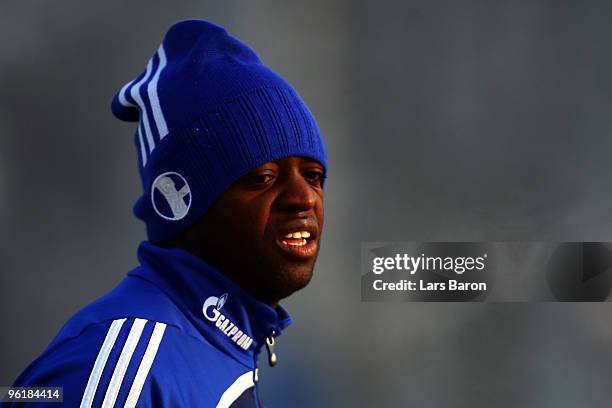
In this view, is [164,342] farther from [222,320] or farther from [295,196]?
[295,196]

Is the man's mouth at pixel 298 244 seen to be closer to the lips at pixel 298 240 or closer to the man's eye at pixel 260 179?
the lips at pixel 298 240

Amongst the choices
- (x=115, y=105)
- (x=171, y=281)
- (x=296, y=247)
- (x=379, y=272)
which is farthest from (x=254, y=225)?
(x=379, y=272)

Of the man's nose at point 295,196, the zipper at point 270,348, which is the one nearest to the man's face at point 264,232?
the man's nose at point 295,196

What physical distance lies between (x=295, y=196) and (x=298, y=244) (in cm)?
11

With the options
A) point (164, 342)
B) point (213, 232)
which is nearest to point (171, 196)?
point (213, 232)

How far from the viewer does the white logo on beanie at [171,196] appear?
209cm

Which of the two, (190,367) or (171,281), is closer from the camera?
(190,367)

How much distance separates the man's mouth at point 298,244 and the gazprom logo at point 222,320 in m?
0.18

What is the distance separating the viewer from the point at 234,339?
2043 mm

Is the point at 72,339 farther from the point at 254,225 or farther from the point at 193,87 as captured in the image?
the point at 193,87

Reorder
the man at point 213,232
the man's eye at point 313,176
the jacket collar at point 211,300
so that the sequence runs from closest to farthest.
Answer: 1. the man at point 213,232
2. the jacket collar at point 211,300
3. the man's eye at point 313,176

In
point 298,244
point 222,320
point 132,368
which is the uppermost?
point 298,244

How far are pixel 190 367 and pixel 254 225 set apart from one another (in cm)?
35

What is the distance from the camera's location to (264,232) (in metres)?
2.01
